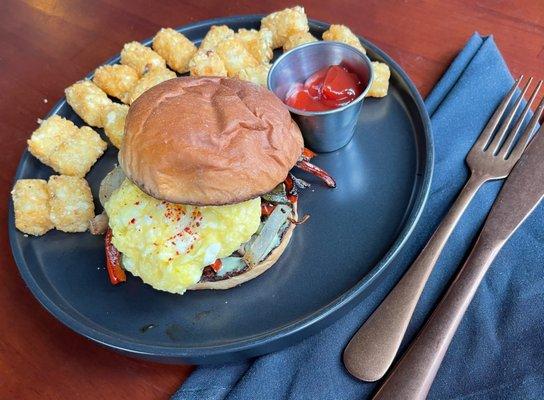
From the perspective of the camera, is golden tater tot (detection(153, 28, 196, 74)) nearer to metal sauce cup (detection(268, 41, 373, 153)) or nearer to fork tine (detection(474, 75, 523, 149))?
metal sauce cup (detection(268, 41, 373, 153))

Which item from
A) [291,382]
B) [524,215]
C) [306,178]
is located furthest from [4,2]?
[524,215]

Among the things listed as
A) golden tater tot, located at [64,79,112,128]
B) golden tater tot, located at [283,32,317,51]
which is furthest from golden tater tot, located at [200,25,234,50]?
golden tater tot, located at [64,79,112,128]

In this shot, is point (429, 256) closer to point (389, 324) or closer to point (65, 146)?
point (389, 324)

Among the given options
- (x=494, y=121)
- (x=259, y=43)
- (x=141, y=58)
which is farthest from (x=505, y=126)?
(x=141, y=58)

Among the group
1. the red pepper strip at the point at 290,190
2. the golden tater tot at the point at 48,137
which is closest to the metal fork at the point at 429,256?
the red pepper strip at the point at 290,190

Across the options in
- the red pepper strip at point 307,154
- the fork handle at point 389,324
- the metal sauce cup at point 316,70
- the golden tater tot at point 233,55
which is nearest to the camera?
the fork handle at point 389,324

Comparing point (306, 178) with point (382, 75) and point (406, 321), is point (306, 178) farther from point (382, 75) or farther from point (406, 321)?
point (406, 321)

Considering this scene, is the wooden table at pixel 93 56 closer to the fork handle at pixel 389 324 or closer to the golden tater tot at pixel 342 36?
the golden tater tot at pixel 342 36
